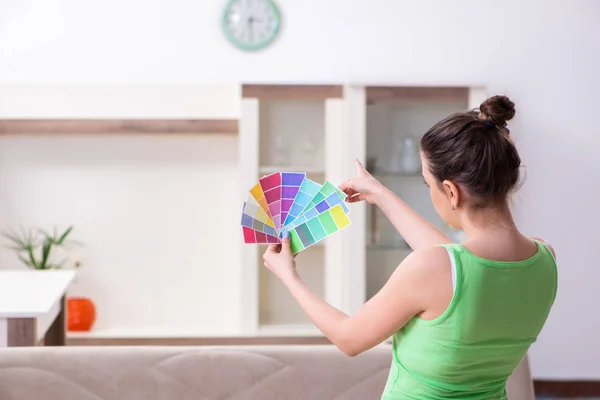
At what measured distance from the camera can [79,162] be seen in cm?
465

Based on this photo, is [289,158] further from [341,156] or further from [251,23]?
[251,23]

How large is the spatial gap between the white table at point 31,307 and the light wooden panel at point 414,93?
1702 millimetres

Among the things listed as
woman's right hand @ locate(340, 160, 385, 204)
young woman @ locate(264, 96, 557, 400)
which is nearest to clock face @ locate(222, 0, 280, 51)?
woman's right hand @ locate(340, 160, 385, 204)

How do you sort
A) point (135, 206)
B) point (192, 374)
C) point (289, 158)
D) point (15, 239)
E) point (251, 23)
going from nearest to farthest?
1. point (192, 374)
2. point (289, 158)
3. point (251, 23)
4. point (15, 239)
5. point (135, 206)

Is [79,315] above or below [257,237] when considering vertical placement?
below

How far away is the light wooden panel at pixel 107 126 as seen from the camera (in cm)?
450

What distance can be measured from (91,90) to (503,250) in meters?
3.58

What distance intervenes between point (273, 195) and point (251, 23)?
293cm

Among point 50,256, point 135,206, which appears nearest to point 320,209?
point 135,206

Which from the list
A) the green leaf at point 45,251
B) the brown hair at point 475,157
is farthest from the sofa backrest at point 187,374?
the green leaf at point 45,251

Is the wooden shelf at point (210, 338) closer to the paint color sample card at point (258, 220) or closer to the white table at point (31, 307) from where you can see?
the white table at point (31, 307)

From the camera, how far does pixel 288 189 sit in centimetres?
166

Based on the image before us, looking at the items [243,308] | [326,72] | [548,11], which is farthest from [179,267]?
[548,11]

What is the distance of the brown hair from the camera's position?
136cm
